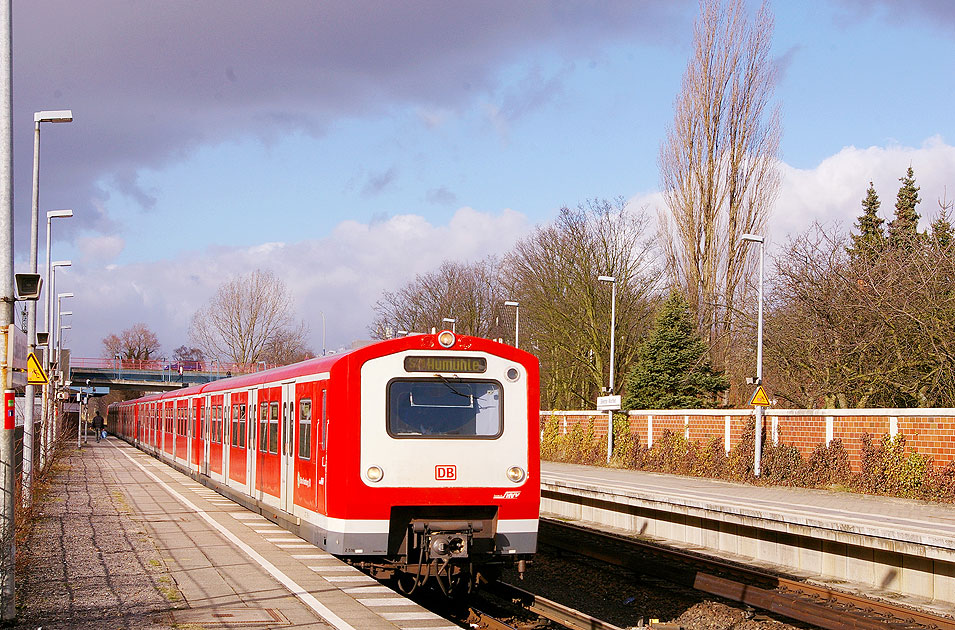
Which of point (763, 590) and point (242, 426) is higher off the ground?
point (242, 426)

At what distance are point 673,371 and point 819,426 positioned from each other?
14.9m

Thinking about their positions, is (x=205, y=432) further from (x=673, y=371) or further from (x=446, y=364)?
(x=673, y=371)

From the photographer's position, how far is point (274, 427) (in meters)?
14.4

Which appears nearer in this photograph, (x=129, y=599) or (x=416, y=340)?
(x=129, y=599)

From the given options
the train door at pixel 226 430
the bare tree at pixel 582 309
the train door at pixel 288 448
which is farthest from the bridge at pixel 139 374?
the train door at pixel 288 448

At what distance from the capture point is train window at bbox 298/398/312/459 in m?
12.0

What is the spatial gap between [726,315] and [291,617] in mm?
32243

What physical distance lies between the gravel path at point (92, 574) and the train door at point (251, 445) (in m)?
1.76

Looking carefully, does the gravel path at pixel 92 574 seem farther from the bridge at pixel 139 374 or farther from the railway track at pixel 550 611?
the bridge at pixel 139 374

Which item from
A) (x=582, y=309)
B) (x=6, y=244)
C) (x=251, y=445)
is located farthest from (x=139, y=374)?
(x=6, y=244)

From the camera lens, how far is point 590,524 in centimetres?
2208

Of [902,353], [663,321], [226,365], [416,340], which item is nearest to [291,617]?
[416,340]

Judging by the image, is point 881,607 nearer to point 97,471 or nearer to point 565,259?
point 97,471

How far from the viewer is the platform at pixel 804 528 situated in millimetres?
12891
